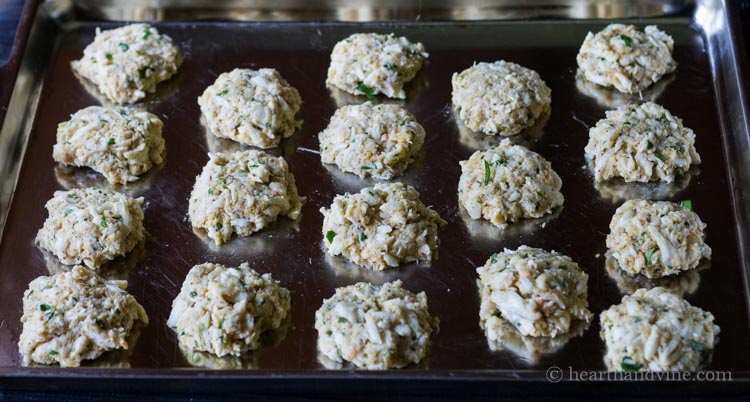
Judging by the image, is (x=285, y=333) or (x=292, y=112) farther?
(x=292, y=112)

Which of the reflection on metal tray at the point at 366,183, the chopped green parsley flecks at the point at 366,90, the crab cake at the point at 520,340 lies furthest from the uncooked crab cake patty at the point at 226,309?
the chopped green parsley flecks at the point at 366,90

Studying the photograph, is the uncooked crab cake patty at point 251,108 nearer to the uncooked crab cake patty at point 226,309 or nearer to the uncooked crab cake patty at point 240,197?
the uncooked crab cake patty at point 240,197

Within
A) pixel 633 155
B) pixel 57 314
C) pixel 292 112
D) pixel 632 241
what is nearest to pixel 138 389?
pixel 57 314

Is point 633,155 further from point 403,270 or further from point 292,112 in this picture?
point 292,112

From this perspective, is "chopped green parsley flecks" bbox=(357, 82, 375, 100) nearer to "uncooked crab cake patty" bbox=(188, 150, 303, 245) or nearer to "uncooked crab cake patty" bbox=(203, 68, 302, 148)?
"uncooked crab cake patty" bbox=(203, 68, 302, 148)

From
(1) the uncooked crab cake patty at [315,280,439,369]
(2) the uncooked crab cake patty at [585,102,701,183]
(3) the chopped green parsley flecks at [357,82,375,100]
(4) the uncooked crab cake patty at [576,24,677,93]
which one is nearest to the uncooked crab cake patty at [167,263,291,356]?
(1) the uncooked crab cake patty at [315,280,439,369]
